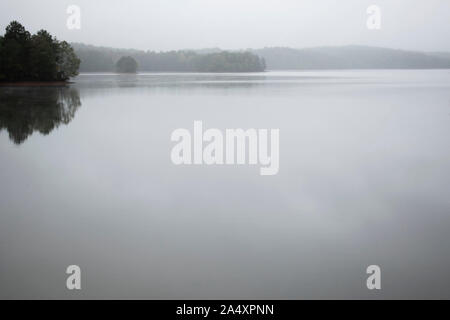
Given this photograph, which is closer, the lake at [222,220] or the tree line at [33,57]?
the lake at [222,220]

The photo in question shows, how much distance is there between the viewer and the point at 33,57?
166 feet

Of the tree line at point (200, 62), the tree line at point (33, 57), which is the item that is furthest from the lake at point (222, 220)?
the tree line at point (200, 62)

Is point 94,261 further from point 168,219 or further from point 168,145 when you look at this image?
point 168,145

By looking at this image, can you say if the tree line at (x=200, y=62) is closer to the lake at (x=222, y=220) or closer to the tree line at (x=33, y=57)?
the tree line at (x=33, y=57)

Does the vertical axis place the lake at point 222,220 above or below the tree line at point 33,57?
below

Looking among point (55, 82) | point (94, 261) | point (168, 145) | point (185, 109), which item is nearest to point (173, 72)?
point (55, 82)

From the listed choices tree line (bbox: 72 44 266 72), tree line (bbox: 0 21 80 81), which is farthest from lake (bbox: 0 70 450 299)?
tree line (bbox: 72 44 266 72)

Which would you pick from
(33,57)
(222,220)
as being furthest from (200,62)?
(222,220)

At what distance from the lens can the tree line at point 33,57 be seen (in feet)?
162

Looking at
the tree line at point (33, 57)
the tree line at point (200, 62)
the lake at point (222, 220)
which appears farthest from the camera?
the tree line at point (200, 62)

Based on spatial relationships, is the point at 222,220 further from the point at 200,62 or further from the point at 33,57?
the point at 200,62

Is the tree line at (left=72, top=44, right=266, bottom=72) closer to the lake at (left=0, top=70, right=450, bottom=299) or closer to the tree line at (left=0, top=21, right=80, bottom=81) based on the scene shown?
the tree line at (left=0, top=21, right=80, bottom=81)

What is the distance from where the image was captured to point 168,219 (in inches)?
305

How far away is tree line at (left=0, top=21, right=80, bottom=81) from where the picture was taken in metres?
49.4
